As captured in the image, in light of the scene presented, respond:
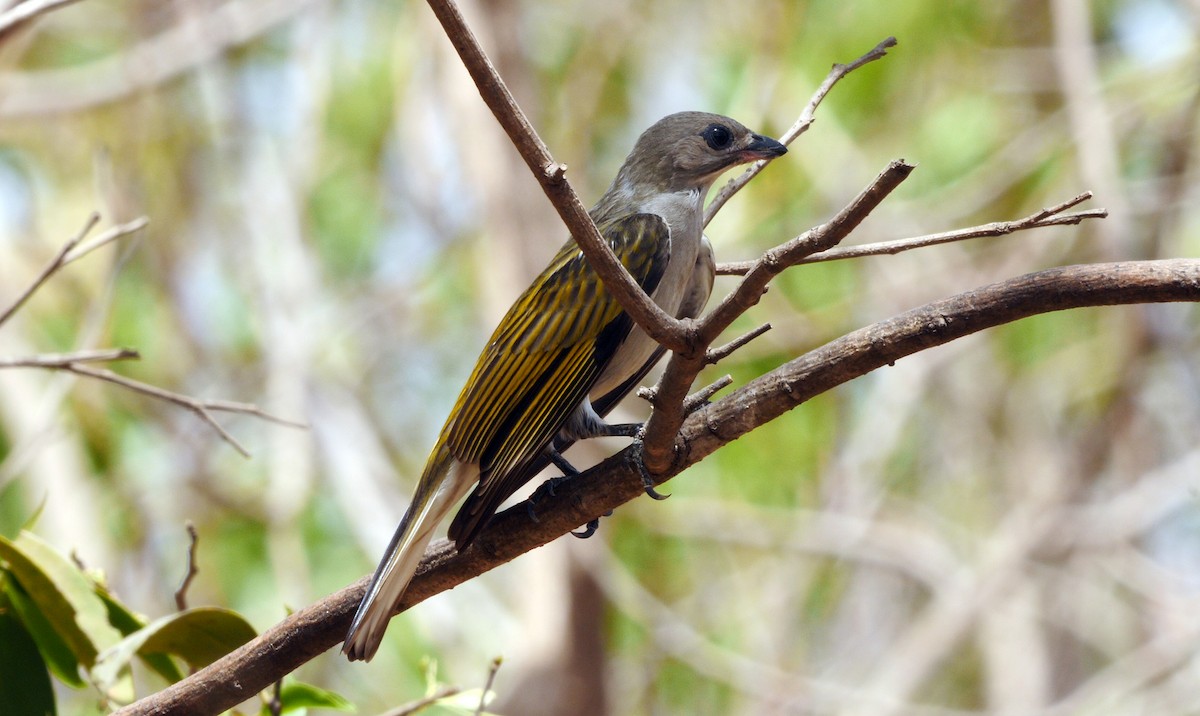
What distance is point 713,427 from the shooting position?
8.11ft

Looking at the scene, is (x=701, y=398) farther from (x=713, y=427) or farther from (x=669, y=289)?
(x=669, y=289)

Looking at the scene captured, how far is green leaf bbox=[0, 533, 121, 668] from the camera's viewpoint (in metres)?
2.71

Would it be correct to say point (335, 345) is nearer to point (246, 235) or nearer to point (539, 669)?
point (246, 235)

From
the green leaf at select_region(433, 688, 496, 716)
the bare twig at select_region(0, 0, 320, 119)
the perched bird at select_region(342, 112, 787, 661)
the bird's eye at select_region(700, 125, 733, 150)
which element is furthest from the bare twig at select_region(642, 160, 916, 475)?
the bare twig at select_region(0, 0, 320, 119)

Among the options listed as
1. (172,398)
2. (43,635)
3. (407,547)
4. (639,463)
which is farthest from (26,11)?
(639,463)

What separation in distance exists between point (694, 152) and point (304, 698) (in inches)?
82.3

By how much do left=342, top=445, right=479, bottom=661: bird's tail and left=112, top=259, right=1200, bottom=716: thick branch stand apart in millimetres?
53

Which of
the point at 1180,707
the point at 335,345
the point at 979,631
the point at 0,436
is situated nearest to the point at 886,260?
the point at 979,631

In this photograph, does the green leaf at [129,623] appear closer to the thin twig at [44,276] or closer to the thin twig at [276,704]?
the thin twig at [276,704]

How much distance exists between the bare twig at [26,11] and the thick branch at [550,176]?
160cm

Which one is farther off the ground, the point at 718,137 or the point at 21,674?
the point at 718,137

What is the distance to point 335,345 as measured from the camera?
9297 millimetres

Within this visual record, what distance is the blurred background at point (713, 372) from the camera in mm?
7598

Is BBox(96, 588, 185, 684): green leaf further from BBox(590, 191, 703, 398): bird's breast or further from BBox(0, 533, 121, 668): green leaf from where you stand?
BBox(590, 191, 703, 398): bird's breast
